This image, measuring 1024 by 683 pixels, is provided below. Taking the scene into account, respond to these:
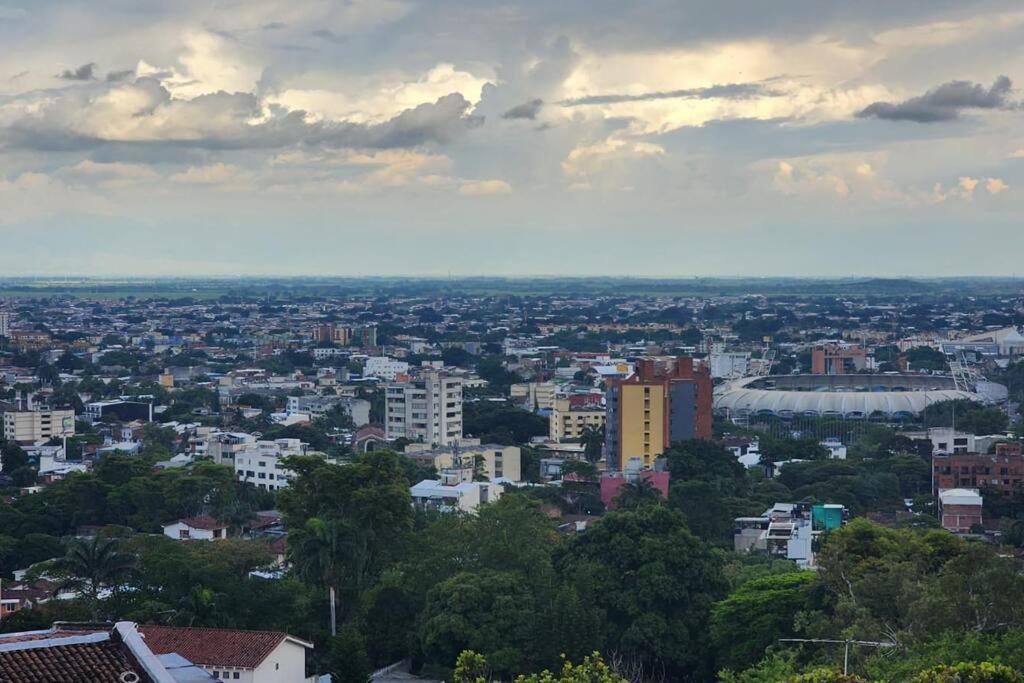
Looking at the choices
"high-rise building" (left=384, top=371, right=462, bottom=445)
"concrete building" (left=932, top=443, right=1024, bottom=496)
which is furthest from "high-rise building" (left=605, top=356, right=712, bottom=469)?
"concrete building" (left=932, top=443, right=1024, bottom=496)

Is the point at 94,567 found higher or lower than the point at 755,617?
higher

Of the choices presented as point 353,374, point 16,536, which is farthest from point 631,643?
point 353,374

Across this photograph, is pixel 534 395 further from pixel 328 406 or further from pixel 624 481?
pixel 624 481

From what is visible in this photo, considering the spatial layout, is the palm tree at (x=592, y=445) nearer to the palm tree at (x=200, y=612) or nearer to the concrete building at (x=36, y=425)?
the concrete building at (x=36, y=425)

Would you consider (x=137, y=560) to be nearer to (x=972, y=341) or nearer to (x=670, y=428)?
(x=670, y=428)

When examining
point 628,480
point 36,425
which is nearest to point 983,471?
point 628,480

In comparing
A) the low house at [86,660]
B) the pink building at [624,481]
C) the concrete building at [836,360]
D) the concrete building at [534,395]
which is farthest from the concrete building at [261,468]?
the concrete building at [836,360]

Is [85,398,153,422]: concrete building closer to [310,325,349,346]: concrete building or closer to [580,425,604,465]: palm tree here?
[580,425,604,465]: palm tree
